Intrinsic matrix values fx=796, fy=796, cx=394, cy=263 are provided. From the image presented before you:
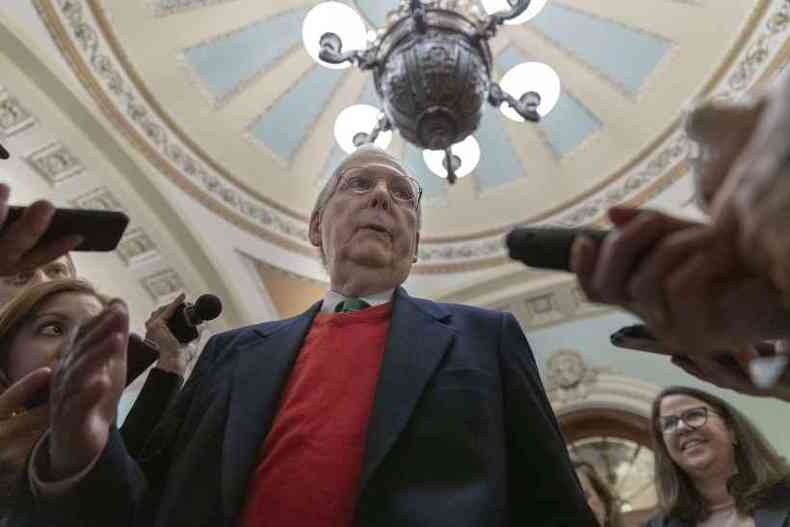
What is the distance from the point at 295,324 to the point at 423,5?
2.86 m

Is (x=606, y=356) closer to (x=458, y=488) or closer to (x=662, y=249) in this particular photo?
(x=458, y=488)

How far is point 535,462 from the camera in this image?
140 centimetres

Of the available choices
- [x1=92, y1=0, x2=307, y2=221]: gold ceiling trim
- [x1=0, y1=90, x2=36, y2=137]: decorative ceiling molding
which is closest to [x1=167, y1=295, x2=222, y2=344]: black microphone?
[x1=0, y1=90, x2=36, y2=137]: decorative ceiling molding

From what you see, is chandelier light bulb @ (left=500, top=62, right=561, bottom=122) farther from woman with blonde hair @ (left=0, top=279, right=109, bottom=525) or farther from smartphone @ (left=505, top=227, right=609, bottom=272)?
smartphone @ (left=505, top=227, right=609, bottom=272)

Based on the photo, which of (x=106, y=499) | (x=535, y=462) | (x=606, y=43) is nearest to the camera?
(x=106, y=499)

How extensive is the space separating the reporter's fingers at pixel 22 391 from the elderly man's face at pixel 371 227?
67 cm

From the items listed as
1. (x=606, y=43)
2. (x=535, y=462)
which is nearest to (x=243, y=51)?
(x=606, y=43)

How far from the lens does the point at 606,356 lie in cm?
664

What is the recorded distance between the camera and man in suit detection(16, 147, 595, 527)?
125 centimetres

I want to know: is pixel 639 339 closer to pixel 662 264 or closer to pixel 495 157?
pixel 662 264

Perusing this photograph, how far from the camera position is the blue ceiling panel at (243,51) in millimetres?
6254

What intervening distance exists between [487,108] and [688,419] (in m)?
4.81

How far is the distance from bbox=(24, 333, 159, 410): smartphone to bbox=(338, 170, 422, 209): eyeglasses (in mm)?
700

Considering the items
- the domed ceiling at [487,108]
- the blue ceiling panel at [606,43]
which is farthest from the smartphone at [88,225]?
the blue ceiling panel at [606,43]
